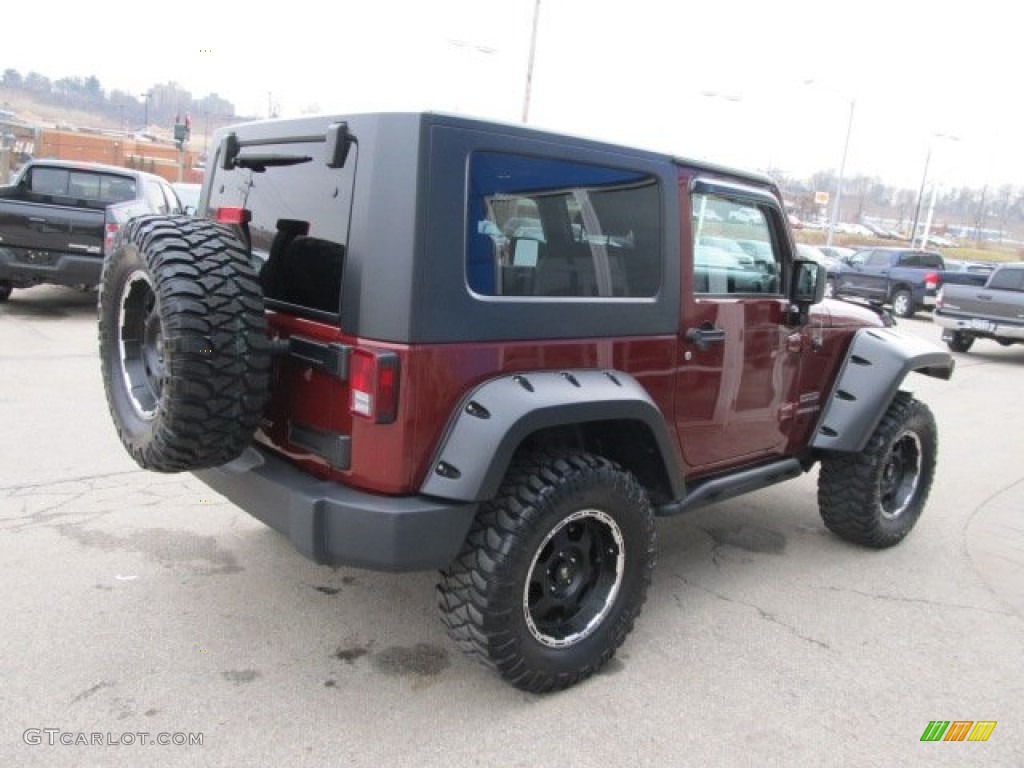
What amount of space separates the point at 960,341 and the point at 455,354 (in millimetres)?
15256

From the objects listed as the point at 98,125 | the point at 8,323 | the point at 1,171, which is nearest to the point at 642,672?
the point at 8,323

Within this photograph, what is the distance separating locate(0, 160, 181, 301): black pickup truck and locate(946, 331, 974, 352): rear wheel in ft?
43.8

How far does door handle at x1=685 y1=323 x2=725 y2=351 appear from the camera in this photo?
3.46 m

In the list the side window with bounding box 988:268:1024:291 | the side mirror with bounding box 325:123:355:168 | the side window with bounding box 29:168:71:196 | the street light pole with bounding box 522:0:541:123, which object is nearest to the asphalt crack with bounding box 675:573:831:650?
the side mirror with bounding box 325:123:355:168

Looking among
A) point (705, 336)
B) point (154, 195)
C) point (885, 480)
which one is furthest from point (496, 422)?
point (154, 195)

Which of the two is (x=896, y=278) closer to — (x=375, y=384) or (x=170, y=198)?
(x=170, y=198)

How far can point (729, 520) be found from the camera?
5.07 metres

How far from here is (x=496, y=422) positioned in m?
2.66

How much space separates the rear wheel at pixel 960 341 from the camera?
15234 mm

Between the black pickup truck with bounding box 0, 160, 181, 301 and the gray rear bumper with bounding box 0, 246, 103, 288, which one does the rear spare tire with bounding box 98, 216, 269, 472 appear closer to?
the black pickup truck with bounding box 0, 160, 181, 301

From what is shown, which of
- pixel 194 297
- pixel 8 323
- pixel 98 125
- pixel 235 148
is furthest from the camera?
pixel 98 125

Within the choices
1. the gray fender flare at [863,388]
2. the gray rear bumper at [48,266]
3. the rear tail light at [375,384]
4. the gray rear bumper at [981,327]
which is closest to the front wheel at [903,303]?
the gray rear bumper at [981,327]

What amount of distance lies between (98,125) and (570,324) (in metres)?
69.0

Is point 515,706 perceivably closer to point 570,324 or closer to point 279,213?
point 570,324
